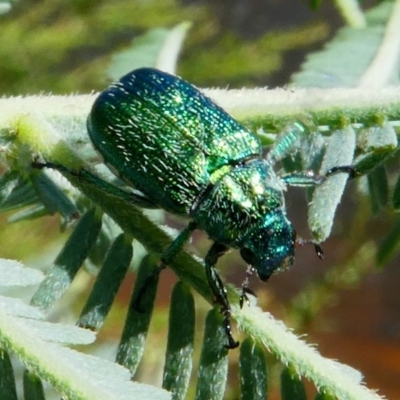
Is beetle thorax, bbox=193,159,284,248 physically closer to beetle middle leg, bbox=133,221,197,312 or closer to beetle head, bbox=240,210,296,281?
beetle head, bbox=240,210,296,281

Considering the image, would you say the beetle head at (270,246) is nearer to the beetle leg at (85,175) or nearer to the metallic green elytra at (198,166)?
the metallic green elytra at (198,166)

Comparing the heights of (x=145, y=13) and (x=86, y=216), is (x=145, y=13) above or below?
below

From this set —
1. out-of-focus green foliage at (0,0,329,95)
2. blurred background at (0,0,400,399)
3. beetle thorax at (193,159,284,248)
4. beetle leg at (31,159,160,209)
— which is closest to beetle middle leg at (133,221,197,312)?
beetle leg at (31,159,160,209)

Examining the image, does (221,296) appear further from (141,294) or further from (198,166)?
(198,166)

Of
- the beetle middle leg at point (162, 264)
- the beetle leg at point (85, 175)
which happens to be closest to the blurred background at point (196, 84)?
the beetle leg at point (85, 175)

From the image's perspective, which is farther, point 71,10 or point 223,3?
point 223,3

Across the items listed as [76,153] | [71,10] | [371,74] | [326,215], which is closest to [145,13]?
[71,10]

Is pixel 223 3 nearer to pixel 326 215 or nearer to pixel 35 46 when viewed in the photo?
pixel 35 46
